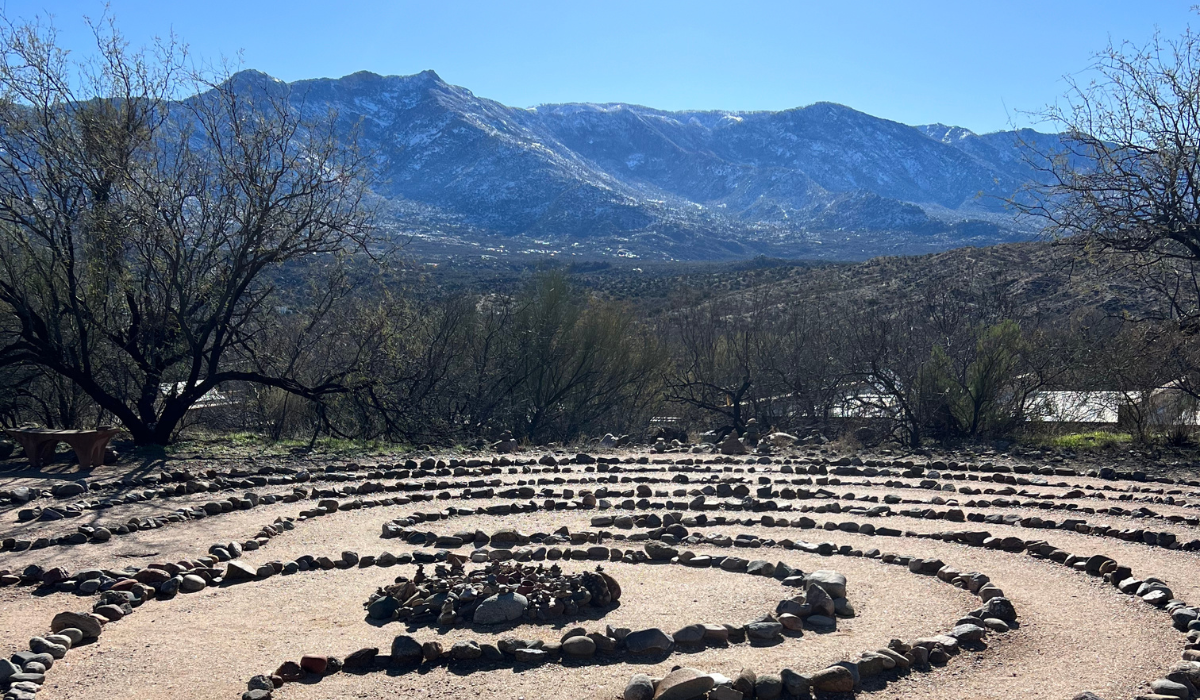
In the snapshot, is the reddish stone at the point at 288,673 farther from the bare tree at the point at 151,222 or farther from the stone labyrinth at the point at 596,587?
the bare tree at the point at 151,222

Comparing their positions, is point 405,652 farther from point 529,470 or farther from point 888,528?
point 529,470

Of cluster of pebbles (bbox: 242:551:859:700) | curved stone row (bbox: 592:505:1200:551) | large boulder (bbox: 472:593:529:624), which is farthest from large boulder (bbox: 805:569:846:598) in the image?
curved stone row (bbox: 592:505:1200:551)

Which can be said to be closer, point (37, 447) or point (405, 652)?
point (405, 652)

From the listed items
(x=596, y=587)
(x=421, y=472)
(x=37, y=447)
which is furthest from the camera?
(x=421, y=472)

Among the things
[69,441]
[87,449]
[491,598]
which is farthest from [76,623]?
[69,441]

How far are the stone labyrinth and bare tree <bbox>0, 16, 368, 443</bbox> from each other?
2.88m

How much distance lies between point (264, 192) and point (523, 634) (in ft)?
34.2

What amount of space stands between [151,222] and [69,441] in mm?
3519

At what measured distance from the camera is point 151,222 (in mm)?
14883

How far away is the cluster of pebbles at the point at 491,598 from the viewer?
24.2 feet

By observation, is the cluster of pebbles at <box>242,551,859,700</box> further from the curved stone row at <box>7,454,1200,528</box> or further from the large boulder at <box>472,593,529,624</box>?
the curved stone row at <box>7,454,1200,528</box>

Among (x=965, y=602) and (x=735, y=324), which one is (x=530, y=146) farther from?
(x=965, y=602)

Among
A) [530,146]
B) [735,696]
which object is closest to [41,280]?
[735,696]

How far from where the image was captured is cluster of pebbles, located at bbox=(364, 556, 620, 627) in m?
7.36
